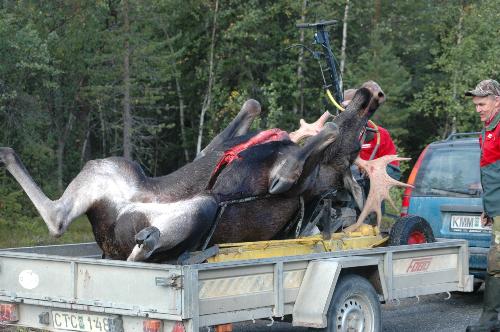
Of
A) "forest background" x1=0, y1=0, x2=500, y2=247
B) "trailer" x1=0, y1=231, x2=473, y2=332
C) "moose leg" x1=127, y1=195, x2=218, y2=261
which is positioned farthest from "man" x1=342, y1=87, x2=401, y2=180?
"forest background" x1=0, y1=0, x2=500, y2=247

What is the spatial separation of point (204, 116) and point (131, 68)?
7.77 meters

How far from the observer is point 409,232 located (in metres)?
8.80

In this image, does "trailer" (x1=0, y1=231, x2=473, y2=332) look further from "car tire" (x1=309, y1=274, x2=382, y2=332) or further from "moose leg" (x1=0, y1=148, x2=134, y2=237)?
"moose leg" (x1=0, y1=148, x2=134, y2=237)

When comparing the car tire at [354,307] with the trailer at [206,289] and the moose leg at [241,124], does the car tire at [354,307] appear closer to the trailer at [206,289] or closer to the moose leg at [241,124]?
the trailer at [206,289]

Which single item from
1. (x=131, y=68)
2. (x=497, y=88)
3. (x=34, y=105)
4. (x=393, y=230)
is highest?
(x=131, y=68)

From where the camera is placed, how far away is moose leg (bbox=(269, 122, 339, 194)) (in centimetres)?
764

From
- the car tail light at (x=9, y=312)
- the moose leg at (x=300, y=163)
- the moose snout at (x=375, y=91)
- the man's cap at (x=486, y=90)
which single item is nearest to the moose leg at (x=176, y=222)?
the moose leg at (x=300, y=163)

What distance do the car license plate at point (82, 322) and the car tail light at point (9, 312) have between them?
1.34 ft

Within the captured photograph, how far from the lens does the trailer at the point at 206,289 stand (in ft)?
20.4

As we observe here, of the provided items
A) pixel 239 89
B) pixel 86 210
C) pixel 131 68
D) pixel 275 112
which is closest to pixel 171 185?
pixel 86 210

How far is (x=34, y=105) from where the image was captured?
68.4ft

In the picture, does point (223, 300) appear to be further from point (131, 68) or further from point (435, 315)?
point (131, 68)

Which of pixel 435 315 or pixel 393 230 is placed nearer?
pixel 393 230

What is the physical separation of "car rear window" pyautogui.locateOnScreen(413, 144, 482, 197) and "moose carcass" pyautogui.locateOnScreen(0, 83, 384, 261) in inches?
110
